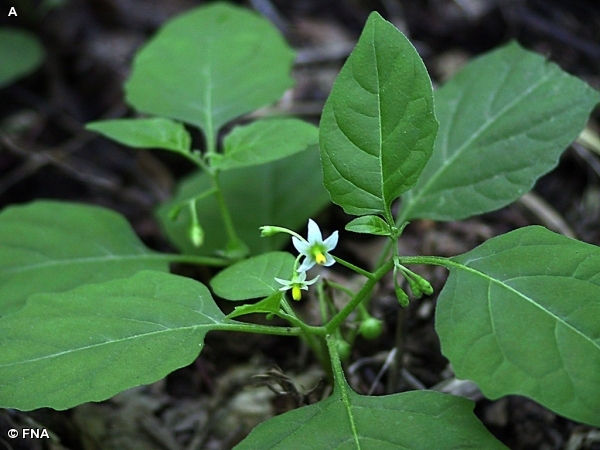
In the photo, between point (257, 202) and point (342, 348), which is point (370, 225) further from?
point (257, 202)

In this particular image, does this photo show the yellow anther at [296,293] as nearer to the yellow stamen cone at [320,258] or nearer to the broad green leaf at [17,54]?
the yellow stamen cone at [320,258]

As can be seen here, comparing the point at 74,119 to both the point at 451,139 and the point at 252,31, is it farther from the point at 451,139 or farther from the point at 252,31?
the point at 451,139

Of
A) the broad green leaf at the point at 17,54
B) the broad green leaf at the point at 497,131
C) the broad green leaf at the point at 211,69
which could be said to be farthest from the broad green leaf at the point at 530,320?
the broad green leaf at the point at 17,54

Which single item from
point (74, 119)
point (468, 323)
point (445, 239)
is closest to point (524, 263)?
point (468, 323)

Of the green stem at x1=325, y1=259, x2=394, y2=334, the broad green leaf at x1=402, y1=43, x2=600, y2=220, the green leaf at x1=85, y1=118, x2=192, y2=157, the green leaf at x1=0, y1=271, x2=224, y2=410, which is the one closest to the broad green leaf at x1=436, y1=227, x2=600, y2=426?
the green stem at x1=325, y1=259, x2=394, y2=334

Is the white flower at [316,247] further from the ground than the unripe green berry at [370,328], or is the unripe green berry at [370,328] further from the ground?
the white flower at [316,247]

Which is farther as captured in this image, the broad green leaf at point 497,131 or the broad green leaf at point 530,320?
the broad green leaf at point 497,131
